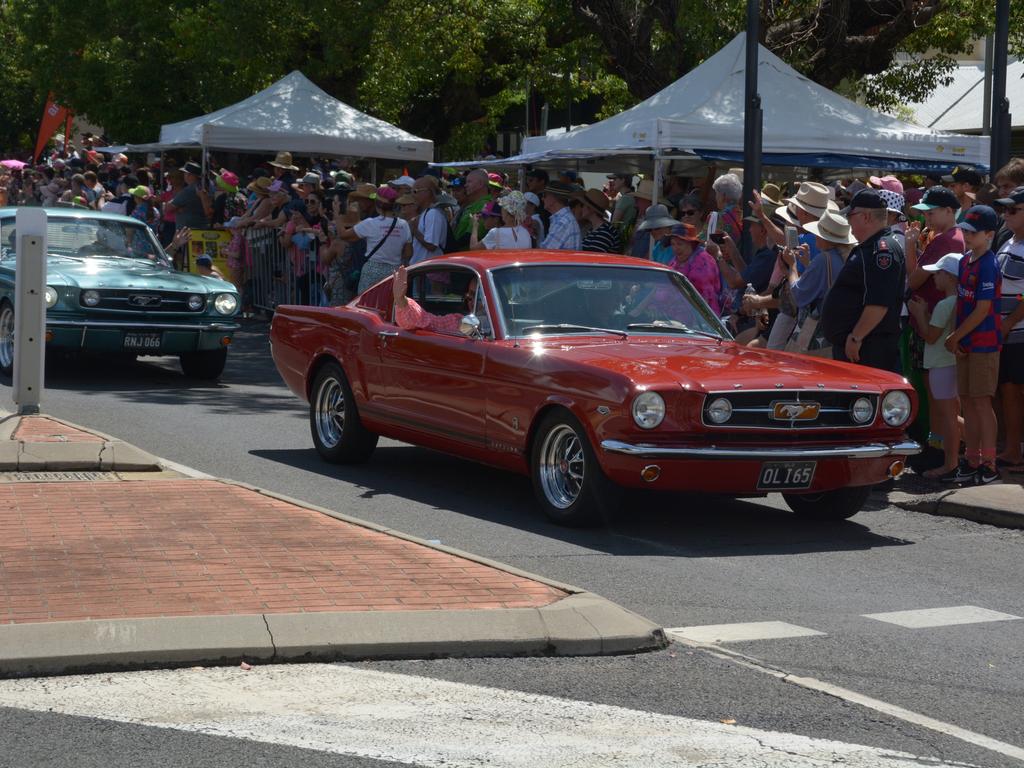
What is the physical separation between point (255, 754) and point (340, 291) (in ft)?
44.1

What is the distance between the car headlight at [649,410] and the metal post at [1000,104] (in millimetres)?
6511

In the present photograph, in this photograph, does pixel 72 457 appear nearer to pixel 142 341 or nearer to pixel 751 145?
pixel 142 341

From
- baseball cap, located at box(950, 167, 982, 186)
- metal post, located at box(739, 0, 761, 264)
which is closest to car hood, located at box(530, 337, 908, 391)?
baseball cap, located at box(950, 167, 982, 186)

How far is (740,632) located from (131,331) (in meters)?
9.24

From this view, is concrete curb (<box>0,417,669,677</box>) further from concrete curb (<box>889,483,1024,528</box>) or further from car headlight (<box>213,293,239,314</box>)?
car headlight (<box>213,293,239,314</box>)

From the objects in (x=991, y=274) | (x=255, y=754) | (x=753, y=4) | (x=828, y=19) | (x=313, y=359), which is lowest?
(x=255, y=754)

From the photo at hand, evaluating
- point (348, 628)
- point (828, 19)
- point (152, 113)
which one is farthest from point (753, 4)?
point (152, 113)

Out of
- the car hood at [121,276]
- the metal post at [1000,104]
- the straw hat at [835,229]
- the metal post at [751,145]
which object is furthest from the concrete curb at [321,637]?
the car hood at [121,276]

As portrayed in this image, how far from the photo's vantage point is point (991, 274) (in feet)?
33.6

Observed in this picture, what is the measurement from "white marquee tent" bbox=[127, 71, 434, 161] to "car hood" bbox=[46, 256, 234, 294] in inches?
298

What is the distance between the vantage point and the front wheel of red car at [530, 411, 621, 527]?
27.8 ft

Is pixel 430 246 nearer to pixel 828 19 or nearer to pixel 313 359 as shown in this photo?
pixel 313 359

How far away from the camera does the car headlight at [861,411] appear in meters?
8.66

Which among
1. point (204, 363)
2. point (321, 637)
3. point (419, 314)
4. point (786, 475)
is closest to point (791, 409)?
point (786, 475)
